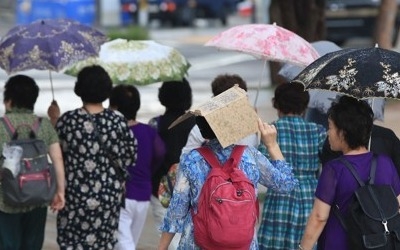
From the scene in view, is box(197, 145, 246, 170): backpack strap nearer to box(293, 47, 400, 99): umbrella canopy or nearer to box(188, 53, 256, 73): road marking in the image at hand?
box(293, 47, 400, 99): umbrella canopy

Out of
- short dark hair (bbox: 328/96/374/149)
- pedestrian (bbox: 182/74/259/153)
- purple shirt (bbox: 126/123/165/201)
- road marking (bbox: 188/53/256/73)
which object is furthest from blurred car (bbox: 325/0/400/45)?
short dark hair (bbox: 328/96/374/149)

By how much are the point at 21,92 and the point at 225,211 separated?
2.35 meters

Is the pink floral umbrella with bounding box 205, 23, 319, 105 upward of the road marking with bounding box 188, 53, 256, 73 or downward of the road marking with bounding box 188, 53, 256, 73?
upward

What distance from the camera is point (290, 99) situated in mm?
6363

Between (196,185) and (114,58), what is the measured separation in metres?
3.10

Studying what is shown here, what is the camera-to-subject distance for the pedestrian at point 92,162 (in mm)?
6637

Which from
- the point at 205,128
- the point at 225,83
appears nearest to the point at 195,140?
the point at 225,83

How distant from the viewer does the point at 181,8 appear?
131ft

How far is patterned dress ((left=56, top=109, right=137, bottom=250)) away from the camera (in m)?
6.64

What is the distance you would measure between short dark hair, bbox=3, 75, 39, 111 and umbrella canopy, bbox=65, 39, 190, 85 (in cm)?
104

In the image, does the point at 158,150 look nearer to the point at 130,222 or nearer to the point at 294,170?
the point at 130,222

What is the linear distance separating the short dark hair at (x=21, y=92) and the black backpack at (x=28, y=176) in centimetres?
19

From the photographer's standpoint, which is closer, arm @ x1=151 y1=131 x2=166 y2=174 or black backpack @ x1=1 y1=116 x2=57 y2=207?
black backpack @ x1=1 y1=116 x2=57 y2=207

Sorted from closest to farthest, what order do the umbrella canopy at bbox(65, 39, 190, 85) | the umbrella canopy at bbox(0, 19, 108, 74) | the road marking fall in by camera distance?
1. the umbrella canopy at bbox(0, 19, 108, 74)
2. the umbrella canopy at bbox(65, 39, 190, 85)
3. the road marking
